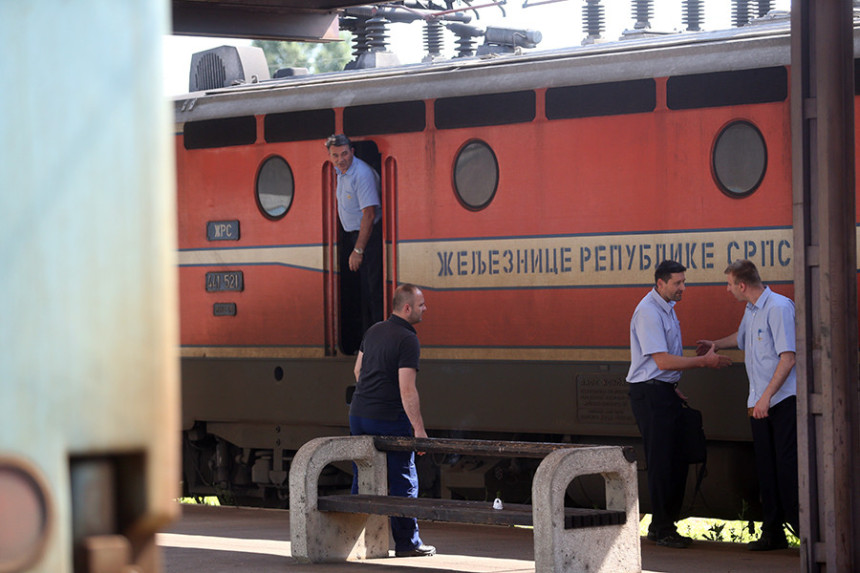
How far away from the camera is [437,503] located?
864 cm

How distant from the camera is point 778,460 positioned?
9.30 metres

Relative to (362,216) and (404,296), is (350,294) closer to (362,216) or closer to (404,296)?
(362,216)

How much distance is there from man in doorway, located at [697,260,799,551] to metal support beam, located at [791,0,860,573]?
1.53 m

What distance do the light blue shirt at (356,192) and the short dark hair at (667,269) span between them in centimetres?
282

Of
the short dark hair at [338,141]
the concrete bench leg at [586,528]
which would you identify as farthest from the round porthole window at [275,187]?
the concrete bench leg at [586,528]

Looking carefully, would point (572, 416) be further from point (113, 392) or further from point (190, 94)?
point (113, 392)

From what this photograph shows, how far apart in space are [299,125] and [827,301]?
584 cm

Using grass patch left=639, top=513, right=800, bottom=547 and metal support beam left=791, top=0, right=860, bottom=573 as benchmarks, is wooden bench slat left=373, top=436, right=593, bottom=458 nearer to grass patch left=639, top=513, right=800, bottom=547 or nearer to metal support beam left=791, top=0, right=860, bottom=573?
metal support beam left=791, top=0, right=860, bottom=573

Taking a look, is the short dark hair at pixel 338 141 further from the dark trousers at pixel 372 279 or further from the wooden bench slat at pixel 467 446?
the wooden bench slat at pixel 467 446

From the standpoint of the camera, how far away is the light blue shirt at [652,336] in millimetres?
9617

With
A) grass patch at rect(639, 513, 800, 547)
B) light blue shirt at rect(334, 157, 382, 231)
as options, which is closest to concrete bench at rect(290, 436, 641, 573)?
grass patch at rect(639, 513, 800, 547)

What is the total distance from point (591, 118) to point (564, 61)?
1.66 feet

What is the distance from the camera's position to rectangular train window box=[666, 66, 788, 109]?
9.77m

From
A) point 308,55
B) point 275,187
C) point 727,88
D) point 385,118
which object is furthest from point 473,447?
point 308,55
